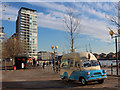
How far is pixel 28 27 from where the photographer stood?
12744cm

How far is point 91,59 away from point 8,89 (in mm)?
6442

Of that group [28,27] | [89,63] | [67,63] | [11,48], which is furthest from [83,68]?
[28,27]

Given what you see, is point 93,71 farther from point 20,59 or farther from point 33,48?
point 33,48

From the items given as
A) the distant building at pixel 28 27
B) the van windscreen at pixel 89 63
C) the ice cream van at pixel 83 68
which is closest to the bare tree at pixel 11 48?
the ice cream van at pixel 83 68

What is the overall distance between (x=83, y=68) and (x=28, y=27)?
11999 cm

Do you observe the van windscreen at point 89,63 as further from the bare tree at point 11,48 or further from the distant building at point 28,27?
the distant building at point 28,27

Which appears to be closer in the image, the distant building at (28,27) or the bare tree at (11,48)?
the bare tree at (11,48)

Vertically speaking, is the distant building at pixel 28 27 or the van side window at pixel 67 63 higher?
the distant building at pixel 28 27

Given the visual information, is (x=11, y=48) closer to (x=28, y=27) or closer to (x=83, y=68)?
(x=83, y=68)

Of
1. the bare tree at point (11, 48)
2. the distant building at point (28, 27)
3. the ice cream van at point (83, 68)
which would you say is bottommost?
the ice cream van at point (83, 68)

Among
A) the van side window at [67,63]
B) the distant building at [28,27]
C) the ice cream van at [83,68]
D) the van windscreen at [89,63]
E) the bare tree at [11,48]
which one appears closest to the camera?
the ice cream van at [83,68]

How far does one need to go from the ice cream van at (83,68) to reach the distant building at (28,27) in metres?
112

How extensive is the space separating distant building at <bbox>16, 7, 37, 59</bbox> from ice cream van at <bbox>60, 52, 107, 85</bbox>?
11153 centimetres

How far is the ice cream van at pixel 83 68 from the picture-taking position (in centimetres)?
1111
